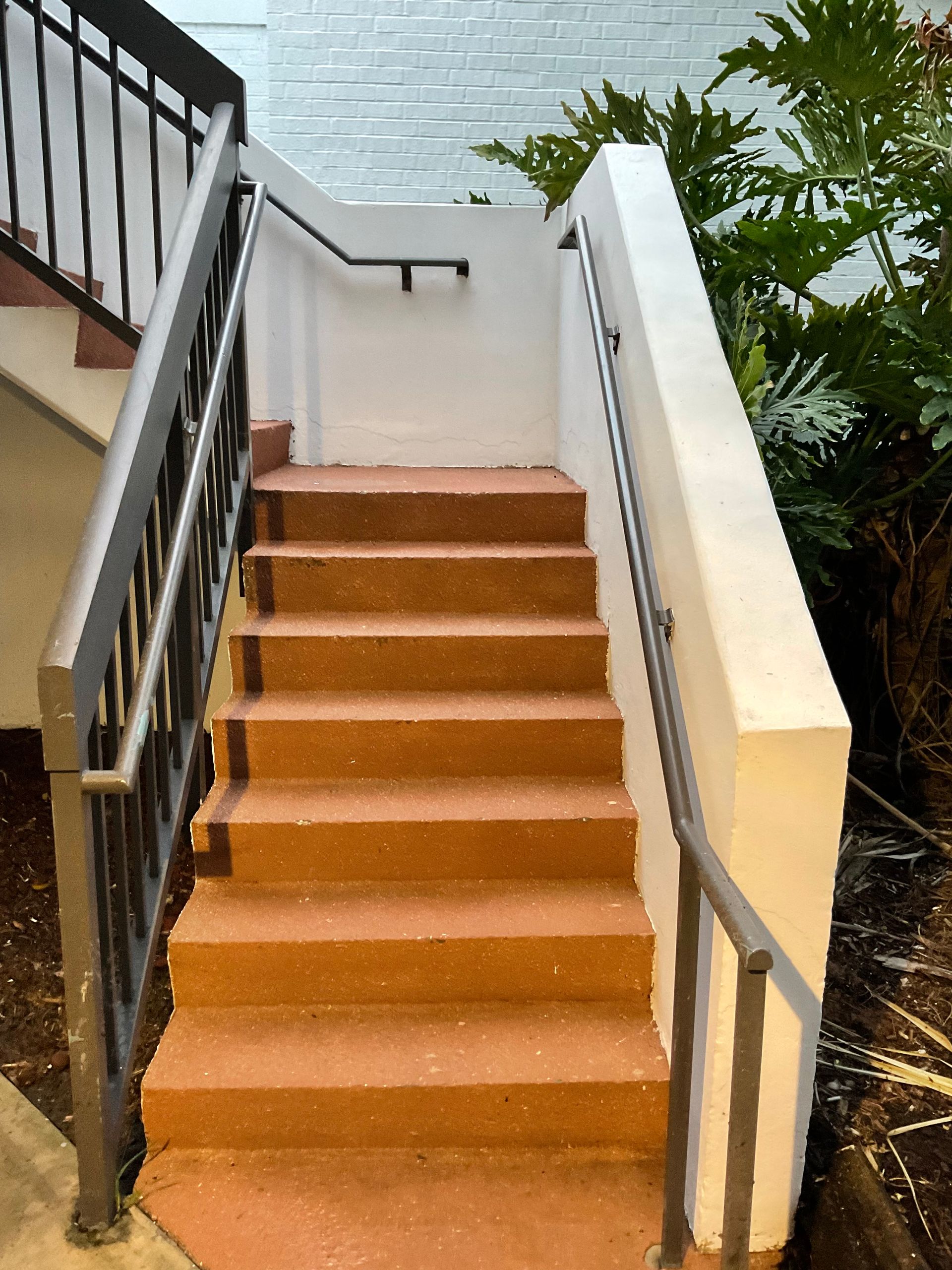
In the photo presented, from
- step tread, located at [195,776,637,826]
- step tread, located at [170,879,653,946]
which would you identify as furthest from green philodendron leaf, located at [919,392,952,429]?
step tread, located at [170,879,653,946]

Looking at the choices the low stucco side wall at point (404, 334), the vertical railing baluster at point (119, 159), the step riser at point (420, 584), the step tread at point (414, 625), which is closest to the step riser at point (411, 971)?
the step tread at point (414, 625)

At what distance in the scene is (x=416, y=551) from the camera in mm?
2441

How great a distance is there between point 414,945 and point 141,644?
0.79 meters

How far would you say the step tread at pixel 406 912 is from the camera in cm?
175

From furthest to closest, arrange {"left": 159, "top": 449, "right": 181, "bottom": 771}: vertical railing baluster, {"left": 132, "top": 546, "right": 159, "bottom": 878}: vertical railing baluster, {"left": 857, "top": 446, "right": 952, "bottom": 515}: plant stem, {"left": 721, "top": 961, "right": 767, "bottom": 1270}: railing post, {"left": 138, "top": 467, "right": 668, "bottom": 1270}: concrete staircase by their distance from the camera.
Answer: {"left": 857, "top": 446, "right": 952, "bottom": 515}: plant stem
{"left": 159, "top": 449, "right": 181, "bottom": 771}: vertical railing baluster
{"left": 132, "top": 546, "right": 159, "bottom": 878}: vertical railing baluster
{"left": 138, "top": 467, "right": 668, "bottom": 1270}: concrete staircase
{"left": 721, "top": 961, "right": 767, "bottom": 1270}: railing post

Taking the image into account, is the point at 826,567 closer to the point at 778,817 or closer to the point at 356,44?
the point at 778,817

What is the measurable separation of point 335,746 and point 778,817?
3.58 feet

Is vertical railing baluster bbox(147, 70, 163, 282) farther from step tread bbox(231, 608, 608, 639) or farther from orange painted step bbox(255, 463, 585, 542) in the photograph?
step tread bbox(231, 608, 608, 639)

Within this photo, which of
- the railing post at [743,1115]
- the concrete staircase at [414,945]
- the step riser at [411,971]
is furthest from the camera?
the step riser at [411,971]

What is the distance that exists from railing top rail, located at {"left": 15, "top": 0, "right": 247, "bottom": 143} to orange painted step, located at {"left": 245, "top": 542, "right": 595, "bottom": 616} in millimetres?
1154

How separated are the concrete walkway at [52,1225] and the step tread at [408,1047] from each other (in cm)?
21

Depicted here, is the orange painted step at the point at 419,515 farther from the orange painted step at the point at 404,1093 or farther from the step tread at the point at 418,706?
the orange painted step at the point at 404,1093

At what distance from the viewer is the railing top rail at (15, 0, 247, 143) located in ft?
6.95

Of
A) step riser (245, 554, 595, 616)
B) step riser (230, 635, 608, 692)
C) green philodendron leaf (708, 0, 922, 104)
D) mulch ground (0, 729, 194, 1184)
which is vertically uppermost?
green philodendron leaf (708, 0, 922, 104)
